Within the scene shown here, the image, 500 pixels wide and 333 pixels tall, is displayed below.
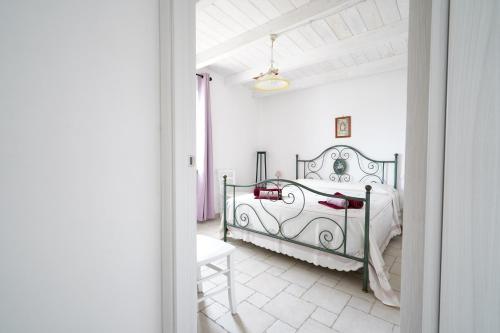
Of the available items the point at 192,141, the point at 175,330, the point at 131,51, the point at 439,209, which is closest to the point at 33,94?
the point at 131,51

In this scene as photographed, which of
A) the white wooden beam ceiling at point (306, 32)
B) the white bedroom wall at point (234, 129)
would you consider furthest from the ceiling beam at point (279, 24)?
the white bedroom wall at point (234, 129)

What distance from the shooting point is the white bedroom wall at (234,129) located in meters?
4.25

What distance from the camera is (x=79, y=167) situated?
745 millimetres

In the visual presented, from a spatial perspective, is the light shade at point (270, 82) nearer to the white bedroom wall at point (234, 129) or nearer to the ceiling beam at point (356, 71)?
the white bedroom wall at point (234, 129)

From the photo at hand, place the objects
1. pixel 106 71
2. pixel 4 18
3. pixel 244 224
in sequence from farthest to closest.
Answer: pixel 244 224, pixel 106 71, pixel 4 18

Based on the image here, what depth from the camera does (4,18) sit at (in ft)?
2.01

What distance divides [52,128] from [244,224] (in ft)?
7.28

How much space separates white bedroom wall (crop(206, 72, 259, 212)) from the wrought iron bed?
0.63 m

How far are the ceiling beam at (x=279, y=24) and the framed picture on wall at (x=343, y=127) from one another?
7.11 ft

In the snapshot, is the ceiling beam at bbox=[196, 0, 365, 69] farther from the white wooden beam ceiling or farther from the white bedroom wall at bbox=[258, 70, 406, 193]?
the white bedroom wall at bbox=[258, 70, 406, 193]

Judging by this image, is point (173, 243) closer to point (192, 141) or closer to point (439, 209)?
point (192, 141)

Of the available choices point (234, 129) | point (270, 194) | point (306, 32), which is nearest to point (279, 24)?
point (306, 32)

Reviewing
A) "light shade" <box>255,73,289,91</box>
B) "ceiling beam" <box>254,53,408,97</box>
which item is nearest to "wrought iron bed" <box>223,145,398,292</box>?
"light shade" <box>255,73,289,91</box>

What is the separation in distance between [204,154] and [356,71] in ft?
9.83
